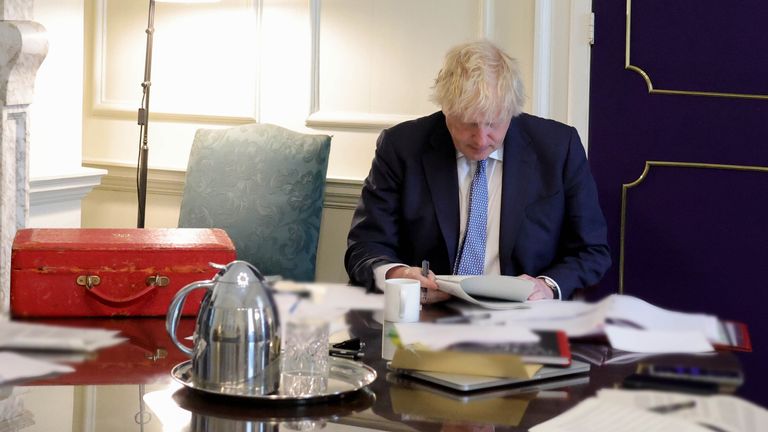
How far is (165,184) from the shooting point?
400cm

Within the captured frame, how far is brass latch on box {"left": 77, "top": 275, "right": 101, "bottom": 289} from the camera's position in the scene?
2.18 m

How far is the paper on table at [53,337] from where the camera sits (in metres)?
1.90

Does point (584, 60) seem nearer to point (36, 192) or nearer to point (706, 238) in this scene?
point (706, 238)

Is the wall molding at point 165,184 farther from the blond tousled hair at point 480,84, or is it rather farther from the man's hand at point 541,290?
the man's hand at point 541,290

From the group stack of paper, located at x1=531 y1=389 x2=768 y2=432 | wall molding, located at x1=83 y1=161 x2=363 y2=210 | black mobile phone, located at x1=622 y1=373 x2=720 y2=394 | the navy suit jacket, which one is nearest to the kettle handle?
stack of paper, located at x1=531 y1=389 x2=768 y2=432

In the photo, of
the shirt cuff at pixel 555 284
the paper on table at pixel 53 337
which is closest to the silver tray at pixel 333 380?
the paper on table at pixel 53 337

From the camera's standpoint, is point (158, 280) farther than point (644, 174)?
No

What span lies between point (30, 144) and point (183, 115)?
0.73 m

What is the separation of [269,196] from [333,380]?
1.92 meters

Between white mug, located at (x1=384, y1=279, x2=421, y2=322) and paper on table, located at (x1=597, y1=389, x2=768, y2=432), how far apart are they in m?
0.37

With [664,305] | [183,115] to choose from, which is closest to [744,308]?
[664,305]

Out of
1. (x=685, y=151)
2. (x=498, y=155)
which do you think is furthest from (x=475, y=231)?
(x=685, y=151)

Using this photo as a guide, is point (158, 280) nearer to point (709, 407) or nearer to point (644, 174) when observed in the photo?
point (709, 407)

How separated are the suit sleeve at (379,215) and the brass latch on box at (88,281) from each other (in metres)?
0.78
